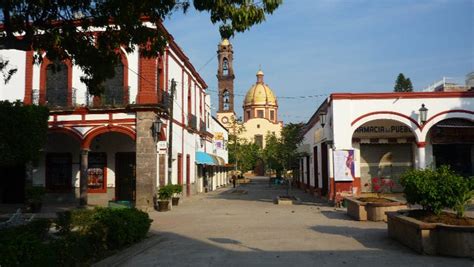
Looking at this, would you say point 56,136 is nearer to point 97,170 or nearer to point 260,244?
point 97,170

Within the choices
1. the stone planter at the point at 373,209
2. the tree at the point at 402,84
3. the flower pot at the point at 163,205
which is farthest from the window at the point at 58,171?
the tree at the point at 402,84

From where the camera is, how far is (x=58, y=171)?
25188mm

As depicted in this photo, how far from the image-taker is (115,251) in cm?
992

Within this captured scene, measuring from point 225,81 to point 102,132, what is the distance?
48488 millimetres

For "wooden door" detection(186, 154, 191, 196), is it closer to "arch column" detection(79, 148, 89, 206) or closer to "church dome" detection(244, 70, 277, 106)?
"arch column" detection(79, 148, 89, 206)

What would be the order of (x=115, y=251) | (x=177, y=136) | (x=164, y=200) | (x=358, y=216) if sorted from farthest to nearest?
(x=177, y=136), (x=164, y=200), (x=358, y=216), (x=115, y=251)

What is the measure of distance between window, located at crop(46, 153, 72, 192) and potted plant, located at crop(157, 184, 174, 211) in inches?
245

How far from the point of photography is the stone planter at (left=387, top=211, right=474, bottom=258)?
8.64 metres

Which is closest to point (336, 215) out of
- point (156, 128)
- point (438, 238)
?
point (156, 128)

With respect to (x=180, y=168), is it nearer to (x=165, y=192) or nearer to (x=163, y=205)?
(x=165, y=192)

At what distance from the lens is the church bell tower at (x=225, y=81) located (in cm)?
6256

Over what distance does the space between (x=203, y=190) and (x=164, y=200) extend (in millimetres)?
17563

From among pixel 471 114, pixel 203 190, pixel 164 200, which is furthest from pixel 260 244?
pixel 203 190

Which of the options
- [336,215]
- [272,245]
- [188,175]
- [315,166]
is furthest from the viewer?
[188,175]
